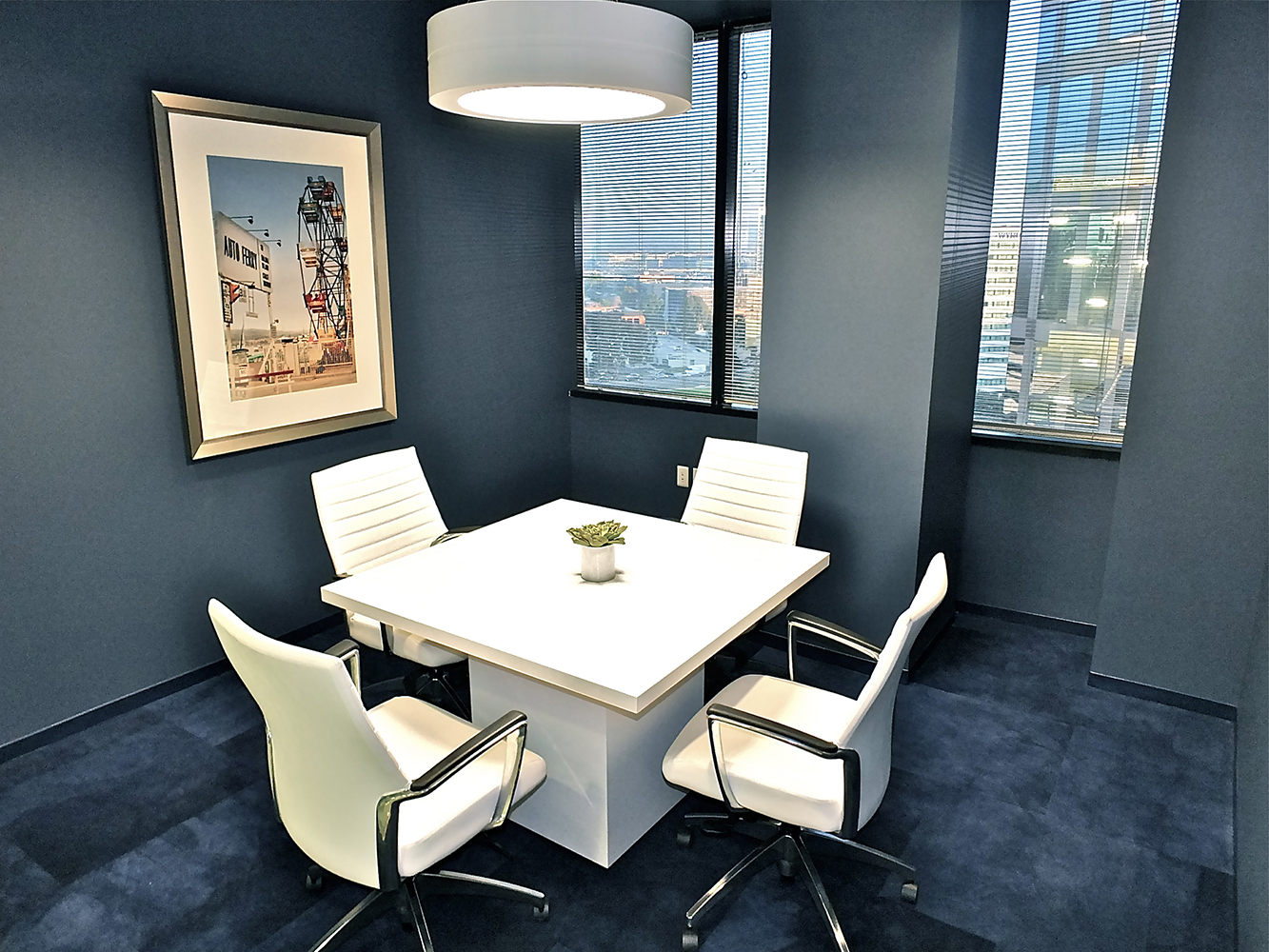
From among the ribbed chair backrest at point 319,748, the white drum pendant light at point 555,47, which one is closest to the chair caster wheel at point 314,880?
the ribbed chair backrest at point 319,748

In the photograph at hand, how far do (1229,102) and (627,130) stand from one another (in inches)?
106

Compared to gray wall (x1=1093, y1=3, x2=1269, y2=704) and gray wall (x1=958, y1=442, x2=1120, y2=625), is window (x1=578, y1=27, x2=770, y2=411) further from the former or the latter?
gray wall (x1=1093, y1=3, x2=1269, y2=704)

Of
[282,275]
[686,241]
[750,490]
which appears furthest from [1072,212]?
[282,275]

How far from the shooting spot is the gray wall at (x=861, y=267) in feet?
10.6

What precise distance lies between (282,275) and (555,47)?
7.13 ft

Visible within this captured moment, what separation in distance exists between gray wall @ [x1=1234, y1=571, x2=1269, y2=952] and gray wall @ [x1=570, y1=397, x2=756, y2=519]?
231 cm

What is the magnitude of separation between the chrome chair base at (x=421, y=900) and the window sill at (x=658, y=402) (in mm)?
2690

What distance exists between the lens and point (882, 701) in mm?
2039

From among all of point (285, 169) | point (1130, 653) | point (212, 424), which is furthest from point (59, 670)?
point (1130, 653)

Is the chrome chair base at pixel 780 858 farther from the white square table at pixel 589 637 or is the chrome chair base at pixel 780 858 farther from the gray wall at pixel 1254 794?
the gray wall at pixel 1254 794

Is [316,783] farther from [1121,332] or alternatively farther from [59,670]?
[1121,332]

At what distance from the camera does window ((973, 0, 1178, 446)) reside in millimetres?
3627

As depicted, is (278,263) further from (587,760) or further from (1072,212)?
(1072,212)

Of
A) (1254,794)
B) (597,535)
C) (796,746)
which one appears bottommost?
(1254,794)
